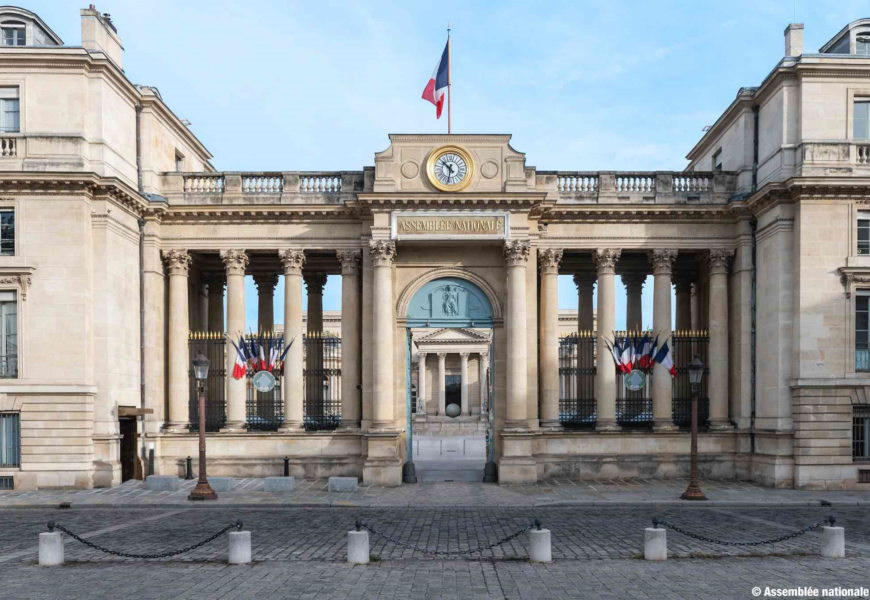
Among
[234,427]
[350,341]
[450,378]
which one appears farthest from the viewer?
[450,378]

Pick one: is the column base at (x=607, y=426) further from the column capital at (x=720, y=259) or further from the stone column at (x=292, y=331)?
the stone column at (x=292, y=331)

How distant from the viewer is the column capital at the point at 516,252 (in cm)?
2842

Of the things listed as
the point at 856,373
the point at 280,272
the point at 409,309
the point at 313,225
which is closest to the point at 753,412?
the point at 856,373

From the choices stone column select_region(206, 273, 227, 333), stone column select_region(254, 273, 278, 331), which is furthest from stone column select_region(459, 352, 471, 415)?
stone column select_region(206, 273, 227, 333)

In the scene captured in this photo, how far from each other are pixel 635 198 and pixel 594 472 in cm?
1069

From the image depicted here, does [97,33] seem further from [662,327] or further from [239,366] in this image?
[662,327]

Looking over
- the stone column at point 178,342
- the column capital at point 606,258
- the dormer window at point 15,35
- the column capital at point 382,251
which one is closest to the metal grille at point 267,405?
the stone column at point 178,342

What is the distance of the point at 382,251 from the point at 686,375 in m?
14.0

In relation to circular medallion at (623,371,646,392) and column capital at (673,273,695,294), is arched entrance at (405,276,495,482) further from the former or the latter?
column capital at (673,273,695,294)

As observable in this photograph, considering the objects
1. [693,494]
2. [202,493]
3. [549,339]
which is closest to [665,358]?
[549,339]

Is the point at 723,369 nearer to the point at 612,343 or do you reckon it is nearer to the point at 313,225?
the point at 612,343

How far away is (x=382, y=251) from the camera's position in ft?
93.4

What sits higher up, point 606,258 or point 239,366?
point 606,258

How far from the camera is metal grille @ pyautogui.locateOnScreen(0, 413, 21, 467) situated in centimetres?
2578
